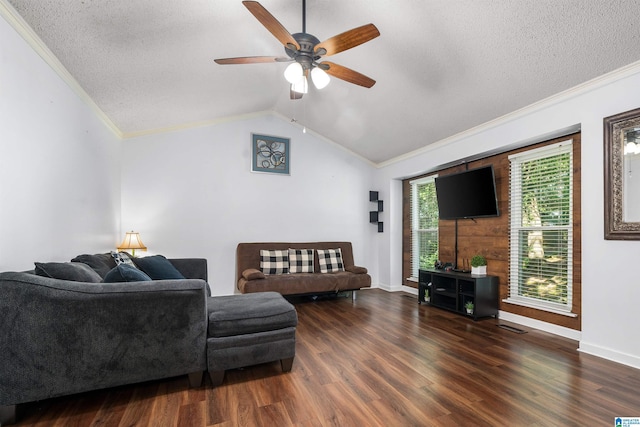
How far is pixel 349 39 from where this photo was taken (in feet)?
6.54

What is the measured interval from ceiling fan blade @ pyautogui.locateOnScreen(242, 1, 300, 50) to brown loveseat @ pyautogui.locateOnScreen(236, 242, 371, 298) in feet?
Result: 9.75

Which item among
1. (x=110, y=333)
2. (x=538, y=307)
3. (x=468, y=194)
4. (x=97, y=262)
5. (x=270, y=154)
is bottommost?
(x=538, y=307)

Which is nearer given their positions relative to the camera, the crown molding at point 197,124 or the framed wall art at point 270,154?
the crown molding at point 197,124

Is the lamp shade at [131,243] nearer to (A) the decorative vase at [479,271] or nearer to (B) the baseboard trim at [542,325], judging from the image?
(A) the decorative vase at [479,271]

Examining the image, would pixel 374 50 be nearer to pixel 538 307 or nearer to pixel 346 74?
pixel 346 74

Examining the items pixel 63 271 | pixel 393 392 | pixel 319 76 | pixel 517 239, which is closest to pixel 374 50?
pixel 319 76

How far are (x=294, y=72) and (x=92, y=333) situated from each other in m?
2.15

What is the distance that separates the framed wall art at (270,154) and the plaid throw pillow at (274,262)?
1.40 metres

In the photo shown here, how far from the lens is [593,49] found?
2383 mm

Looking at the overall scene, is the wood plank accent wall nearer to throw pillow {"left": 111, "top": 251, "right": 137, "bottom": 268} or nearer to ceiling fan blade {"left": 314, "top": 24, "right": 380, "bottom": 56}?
ceiling fan blade {"left": 314, "top": 24, "right": 380, "bottom": 56}

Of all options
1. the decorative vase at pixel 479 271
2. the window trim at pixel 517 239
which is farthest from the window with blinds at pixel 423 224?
the window trim at pixel 517 239

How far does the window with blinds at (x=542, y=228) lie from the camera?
313cm

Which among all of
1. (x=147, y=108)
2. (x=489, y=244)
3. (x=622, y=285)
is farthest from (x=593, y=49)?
(x=147, y=108)

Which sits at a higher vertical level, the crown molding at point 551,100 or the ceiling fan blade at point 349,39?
the ceiling fan blade at point 349,39
